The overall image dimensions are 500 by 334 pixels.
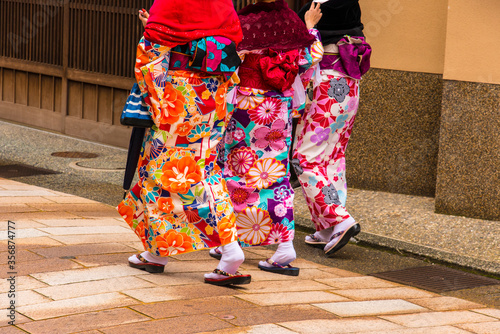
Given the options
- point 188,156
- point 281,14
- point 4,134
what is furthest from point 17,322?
point 4,134

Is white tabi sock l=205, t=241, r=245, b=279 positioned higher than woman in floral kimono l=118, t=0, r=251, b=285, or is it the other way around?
woman in floral kimono l=118, t=0, r=251, b=285

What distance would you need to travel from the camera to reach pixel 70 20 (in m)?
10.2

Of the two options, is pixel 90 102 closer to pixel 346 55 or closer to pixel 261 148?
pixel 346 55

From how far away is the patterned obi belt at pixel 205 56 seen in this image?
394 cm

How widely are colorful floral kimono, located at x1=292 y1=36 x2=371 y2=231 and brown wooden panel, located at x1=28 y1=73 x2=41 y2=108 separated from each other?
6681mm

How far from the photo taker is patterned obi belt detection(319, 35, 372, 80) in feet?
16.6

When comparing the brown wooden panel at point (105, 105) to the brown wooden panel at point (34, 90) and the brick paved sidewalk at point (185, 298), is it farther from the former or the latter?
the brick paved sidewalk at point (185, 298)

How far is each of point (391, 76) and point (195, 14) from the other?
346 centimetres

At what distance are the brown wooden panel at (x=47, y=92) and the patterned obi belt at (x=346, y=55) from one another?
21.1 ft

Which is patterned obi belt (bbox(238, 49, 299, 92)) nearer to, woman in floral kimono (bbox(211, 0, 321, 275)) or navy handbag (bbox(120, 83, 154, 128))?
woman in floral kimono (bbox(211, 0, 321, 275))

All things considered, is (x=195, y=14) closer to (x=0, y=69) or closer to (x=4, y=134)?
(x=4, y=134)

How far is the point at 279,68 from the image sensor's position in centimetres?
438

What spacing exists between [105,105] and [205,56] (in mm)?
6013

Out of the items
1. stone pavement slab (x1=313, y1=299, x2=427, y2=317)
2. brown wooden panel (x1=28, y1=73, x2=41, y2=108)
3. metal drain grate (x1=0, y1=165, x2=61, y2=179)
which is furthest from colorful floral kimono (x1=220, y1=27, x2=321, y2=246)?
brown wooden panel (x1=28, y1=73, x2=41, y2=108)
